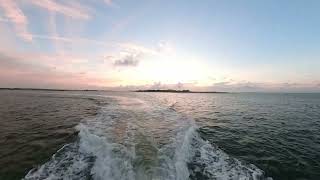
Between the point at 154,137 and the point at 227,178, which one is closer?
the point at 227,178

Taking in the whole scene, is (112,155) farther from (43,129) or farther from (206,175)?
(43,129)

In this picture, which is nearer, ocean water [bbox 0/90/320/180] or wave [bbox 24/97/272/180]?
wave [bbox 24/97/272/180]

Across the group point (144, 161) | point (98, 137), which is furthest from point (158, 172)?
point (98, 137)

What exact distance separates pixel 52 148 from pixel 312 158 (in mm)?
13882

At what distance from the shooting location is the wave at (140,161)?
342 inches

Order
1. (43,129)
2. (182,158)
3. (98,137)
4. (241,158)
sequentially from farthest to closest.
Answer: (43,129), (98,137), (241,158), (182,158)

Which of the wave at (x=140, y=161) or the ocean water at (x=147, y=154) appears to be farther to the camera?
the ocean water at (x=147, y=154)

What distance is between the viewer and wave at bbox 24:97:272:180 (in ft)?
28.5

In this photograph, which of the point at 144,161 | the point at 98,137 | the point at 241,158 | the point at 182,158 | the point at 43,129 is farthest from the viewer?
the point at 43,129

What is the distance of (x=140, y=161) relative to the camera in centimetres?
963

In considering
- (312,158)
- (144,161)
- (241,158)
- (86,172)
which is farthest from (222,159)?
(86,172)

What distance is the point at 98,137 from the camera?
44.9 ft

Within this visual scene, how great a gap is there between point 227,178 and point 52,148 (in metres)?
8.90

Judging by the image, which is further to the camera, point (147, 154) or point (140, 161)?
point (147, 154)
